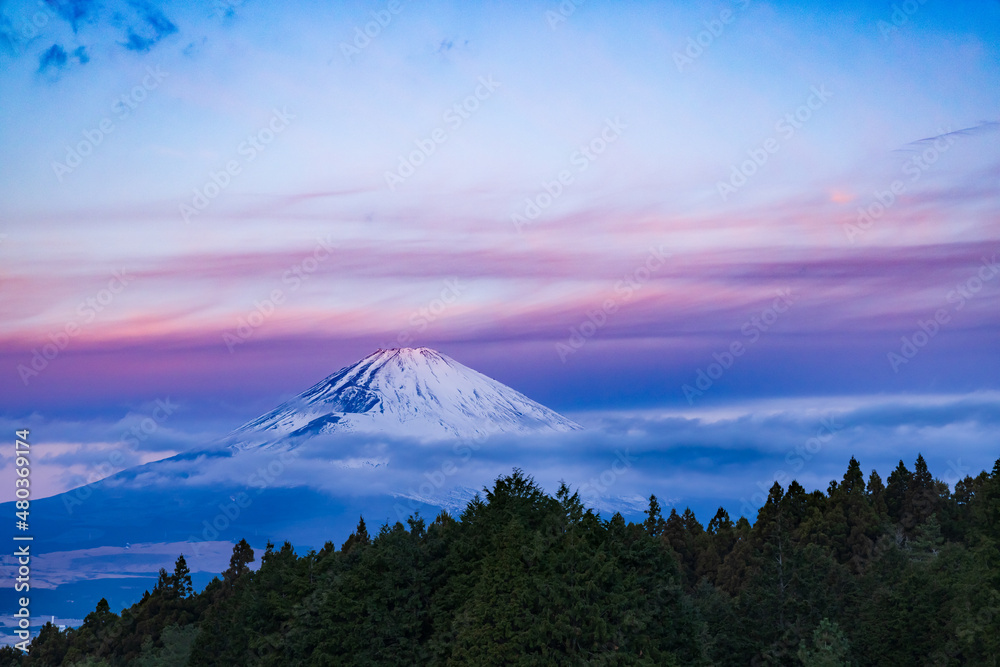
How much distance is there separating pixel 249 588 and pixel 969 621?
49.2 meters

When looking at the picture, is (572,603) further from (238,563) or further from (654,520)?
(238,563)

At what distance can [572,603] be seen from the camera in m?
49.6

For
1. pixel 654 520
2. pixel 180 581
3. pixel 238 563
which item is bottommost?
pixel 180 581

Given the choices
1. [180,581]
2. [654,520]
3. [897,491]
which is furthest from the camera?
[897,491]

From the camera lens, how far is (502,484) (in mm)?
59562

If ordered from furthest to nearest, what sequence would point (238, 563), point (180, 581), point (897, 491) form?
1. point (897, 491)
2. point (180, 581)
3. point (238, 563)

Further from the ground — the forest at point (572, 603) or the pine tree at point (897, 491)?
the pine tree at point (897, 491)

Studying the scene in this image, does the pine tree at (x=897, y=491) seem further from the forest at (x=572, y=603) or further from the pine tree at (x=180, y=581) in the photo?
the pine tree at (x=180, y=581)

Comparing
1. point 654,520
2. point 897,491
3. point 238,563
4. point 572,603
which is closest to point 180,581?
point 238,563

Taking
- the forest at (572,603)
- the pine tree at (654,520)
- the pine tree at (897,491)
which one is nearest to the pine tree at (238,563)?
the forest at (572,603)

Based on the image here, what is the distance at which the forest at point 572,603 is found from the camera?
164 ft

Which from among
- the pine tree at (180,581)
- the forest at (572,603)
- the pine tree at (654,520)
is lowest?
the forest at (572,603)

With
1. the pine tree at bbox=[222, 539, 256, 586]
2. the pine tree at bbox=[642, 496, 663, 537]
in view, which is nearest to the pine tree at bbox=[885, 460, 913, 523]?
the pine tree at bbox=[642, 496, 663, 537]

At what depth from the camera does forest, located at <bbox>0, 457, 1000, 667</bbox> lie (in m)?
50.1
